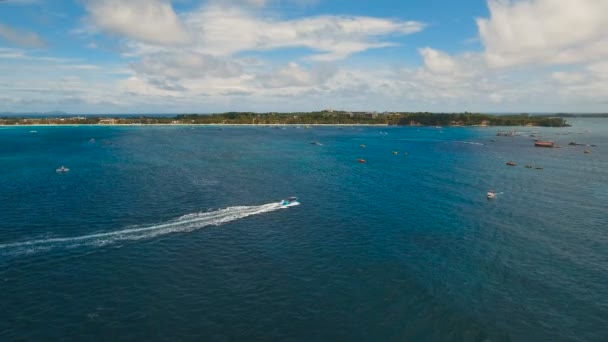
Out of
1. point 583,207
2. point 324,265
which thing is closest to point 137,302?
point 324,265

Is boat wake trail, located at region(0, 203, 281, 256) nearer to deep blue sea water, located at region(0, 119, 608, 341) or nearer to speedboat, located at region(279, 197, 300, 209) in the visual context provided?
deep blue sea water, located at region(0, 119, 608, 341)

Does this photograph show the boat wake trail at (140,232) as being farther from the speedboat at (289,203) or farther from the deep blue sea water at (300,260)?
the speedboat at (289,203)

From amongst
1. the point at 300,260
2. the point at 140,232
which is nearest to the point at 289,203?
the point at 300,260

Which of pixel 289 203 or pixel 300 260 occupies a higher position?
pixel 289 203

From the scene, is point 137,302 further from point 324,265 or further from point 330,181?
point 330,181

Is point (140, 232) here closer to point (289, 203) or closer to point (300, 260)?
point (300, 260)
